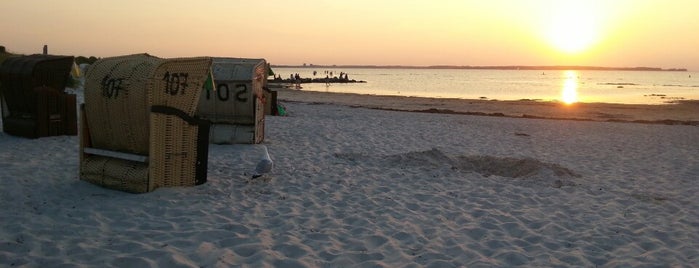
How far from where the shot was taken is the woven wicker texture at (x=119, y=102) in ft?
20.6

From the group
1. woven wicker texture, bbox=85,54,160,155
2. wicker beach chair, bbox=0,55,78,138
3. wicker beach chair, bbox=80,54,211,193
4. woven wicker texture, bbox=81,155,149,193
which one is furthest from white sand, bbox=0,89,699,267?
woven wicker texture, bbox=85,54,160,155

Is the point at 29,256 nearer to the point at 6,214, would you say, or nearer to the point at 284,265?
the point at 6,214

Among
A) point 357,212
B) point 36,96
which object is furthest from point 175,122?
point 36,96

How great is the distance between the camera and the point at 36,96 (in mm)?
10141

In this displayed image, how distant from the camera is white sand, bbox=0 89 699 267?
4.73 m

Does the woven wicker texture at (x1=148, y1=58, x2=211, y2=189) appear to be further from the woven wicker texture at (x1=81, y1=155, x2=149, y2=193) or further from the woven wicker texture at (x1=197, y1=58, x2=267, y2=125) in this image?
the woven wicker texture at (x1=197, y1=58, x2=267, y2=125)

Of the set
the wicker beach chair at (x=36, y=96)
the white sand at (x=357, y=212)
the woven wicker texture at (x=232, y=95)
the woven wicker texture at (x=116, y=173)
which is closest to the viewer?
the white sand at (x=357, y=212)

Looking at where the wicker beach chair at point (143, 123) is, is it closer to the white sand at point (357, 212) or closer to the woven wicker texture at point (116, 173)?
the woven wicker texture at point (116, 173)

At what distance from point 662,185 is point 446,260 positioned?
5.74 metres

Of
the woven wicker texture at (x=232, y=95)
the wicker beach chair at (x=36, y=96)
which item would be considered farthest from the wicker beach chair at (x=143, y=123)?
the wicker beach chair at (x=36, y=96)

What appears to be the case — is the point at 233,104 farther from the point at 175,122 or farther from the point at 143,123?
the point at 143,123

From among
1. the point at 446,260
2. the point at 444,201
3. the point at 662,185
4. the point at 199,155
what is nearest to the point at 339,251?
the point at 446,260

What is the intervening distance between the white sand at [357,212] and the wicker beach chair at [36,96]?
0.41m

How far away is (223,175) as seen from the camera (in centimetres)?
799
